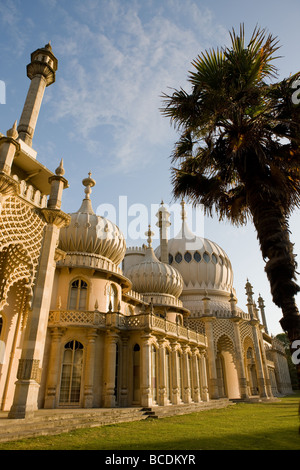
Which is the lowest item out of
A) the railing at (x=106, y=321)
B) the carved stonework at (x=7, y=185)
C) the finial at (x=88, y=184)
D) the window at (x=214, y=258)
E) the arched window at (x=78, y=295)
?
the railing at (x=106, y=321)

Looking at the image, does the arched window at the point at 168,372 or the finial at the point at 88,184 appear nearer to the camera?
the arched window at the point at 168,372

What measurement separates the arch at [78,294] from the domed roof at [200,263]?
19.6 meters

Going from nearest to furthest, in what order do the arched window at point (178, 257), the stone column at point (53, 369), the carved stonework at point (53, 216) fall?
the carved stonework at point (53, 216)
the stone column at point (53, 369)
the arched window at point (178, 257)

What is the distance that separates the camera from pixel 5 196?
36.4 feet

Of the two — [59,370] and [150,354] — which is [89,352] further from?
[150,354]

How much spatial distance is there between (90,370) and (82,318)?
2.68m

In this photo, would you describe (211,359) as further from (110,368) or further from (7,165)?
(7,165)

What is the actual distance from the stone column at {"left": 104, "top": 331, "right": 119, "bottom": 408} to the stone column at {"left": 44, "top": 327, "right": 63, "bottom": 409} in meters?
2.49

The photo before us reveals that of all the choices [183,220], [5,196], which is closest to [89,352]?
[5,196]

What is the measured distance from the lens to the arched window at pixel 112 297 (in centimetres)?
2039

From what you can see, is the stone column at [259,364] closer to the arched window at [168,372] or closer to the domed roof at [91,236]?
the arched window at [168,372]

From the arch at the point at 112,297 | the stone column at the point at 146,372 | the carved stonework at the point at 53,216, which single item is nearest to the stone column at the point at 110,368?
the stone column at the point at 146,372

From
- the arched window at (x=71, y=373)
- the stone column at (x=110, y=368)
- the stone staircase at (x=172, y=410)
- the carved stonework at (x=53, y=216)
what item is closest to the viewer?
the carved stonework at (x=53, y=216)

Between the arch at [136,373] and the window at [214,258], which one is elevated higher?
the window at [214,258]
